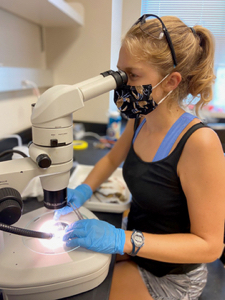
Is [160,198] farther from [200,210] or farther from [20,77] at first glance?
[20,77]

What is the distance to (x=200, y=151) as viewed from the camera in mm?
717

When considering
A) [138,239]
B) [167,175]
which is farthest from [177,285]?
[167,175]

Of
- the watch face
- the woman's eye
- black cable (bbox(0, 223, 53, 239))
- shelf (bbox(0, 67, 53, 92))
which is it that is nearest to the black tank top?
the watch face

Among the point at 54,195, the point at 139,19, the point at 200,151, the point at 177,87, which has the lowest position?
the point at 54,195

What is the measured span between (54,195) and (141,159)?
0.41 m

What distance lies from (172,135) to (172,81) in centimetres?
20

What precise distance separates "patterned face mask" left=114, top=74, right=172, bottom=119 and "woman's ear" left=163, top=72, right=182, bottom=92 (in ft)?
0.20

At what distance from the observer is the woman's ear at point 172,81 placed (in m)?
0.79

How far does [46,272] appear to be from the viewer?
58cm

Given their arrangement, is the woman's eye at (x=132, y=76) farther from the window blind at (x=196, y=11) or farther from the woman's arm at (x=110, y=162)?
the woman's arm at (x=110, y=162)

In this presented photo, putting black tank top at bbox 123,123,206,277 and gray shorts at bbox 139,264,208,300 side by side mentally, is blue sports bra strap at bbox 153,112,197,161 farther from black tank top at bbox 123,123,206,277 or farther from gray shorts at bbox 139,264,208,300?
gray shorts at bbox 139,264,208,300

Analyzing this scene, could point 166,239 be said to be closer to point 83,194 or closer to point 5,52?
point 83,194

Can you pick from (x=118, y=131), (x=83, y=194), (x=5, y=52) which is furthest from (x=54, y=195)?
(x=118, y=131)

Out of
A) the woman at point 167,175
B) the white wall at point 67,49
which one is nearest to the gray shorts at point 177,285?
the woman at point 167,175
